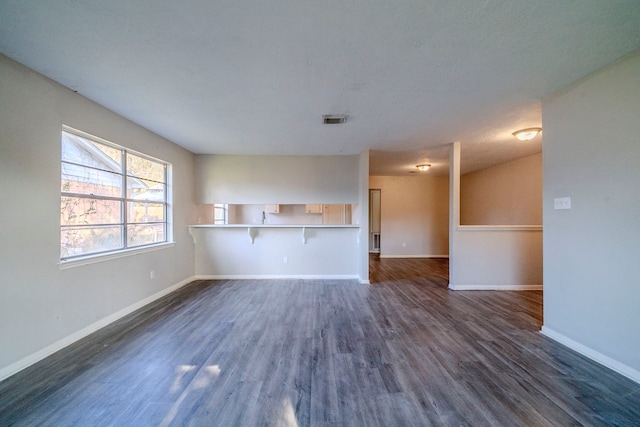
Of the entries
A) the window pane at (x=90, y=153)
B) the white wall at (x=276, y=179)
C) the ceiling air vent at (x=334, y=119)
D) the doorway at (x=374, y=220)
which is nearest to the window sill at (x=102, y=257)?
the window pane at (x=90, y=153)

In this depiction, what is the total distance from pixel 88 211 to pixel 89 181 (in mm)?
327

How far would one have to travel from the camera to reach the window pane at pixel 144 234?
10.2 ft

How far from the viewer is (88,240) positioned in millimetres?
2521

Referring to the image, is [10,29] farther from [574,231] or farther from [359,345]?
[574,231]

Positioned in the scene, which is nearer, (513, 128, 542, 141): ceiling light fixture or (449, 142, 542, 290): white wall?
(513, 128, 542, 141): ceiling light fixture

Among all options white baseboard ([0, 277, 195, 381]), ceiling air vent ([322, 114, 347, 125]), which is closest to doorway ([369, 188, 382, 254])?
ceiling air vent ([322, 114, 347, 125])

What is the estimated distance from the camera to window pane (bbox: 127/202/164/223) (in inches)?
122

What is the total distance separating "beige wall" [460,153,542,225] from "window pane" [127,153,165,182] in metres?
6.91

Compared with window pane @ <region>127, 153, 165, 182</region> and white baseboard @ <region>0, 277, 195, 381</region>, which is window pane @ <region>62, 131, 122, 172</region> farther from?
white baseboard @ <region>0, 277, 195, 381</region>

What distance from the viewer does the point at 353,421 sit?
1.38 m

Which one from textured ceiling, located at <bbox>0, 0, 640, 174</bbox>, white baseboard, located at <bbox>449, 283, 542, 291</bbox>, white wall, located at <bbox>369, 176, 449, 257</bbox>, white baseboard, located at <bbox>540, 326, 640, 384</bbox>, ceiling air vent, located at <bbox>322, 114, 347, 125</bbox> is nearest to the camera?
textured ceiling, located at <bbox>0, 0, 640, 174</bbox>

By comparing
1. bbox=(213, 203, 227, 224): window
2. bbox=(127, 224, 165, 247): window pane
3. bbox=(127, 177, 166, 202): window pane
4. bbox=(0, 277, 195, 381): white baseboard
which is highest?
bbox=(127, 177, 166, 202): window pane

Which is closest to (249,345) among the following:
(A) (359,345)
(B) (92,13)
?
(A) (359,345)

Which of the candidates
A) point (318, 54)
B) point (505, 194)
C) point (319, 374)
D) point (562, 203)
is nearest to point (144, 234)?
point (319, 374)
